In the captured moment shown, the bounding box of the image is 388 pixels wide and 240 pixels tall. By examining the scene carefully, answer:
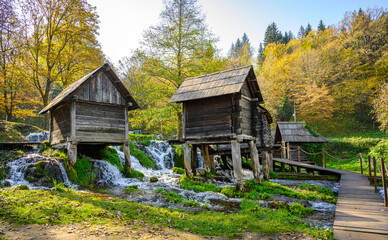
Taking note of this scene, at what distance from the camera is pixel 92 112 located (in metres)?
13.2

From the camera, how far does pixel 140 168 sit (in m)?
16.8

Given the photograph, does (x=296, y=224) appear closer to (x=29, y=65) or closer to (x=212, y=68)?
(x=212, y=68)

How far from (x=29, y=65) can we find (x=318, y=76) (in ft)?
124

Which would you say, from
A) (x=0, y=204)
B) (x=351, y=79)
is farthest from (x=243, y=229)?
(x=351, y=79)

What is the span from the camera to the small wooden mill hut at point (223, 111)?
40.4 ft

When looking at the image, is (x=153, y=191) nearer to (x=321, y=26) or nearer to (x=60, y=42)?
(x=60, y=42)

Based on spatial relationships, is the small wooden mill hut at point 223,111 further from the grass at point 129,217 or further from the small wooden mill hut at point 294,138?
the small wooden mill hut at point 294,138

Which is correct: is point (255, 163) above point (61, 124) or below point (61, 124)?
below

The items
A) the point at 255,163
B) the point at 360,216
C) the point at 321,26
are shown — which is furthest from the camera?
the point at 321,26

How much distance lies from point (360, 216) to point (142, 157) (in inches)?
549

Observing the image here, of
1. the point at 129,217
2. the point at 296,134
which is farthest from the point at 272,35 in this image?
the point at 129,217

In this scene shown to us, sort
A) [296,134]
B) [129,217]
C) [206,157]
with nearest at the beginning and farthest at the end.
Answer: [129,217], [206,157], [296,134]

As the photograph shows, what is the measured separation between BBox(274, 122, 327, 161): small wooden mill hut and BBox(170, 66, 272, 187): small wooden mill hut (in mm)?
11418

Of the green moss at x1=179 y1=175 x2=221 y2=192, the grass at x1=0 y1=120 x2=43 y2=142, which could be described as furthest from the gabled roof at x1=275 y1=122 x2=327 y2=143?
the grass at x1=0 y1=120 x2=43 y2=142
